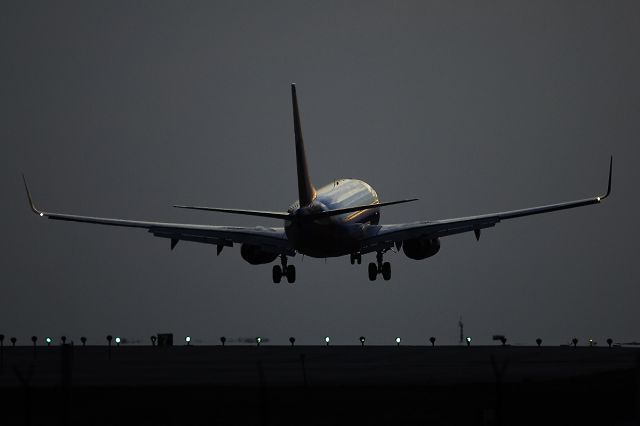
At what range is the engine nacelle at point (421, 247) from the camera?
94.3 m

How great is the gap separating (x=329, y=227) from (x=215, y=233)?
35.9 ft

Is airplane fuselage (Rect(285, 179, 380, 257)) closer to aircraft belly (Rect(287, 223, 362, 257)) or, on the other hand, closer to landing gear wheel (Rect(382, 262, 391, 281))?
aircraft belly (Rect(287, 223, 362, 257))

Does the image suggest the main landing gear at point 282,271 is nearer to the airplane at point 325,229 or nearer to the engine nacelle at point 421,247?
the airplane at point 325,229

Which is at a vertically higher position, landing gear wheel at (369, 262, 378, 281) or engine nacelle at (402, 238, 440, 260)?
engine nacelle at (402, 238, 440, 260)

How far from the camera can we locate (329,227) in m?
84.0

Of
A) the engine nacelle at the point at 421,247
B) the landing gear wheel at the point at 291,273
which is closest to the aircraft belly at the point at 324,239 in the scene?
the landing gear wheel at the point at 291,273

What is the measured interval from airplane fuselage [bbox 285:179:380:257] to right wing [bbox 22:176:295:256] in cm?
412

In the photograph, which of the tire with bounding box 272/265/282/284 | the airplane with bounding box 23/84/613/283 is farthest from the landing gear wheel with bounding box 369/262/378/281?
the tire with bounding box 272/265/282/284

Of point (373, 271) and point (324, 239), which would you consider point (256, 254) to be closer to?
point (373, 271)
